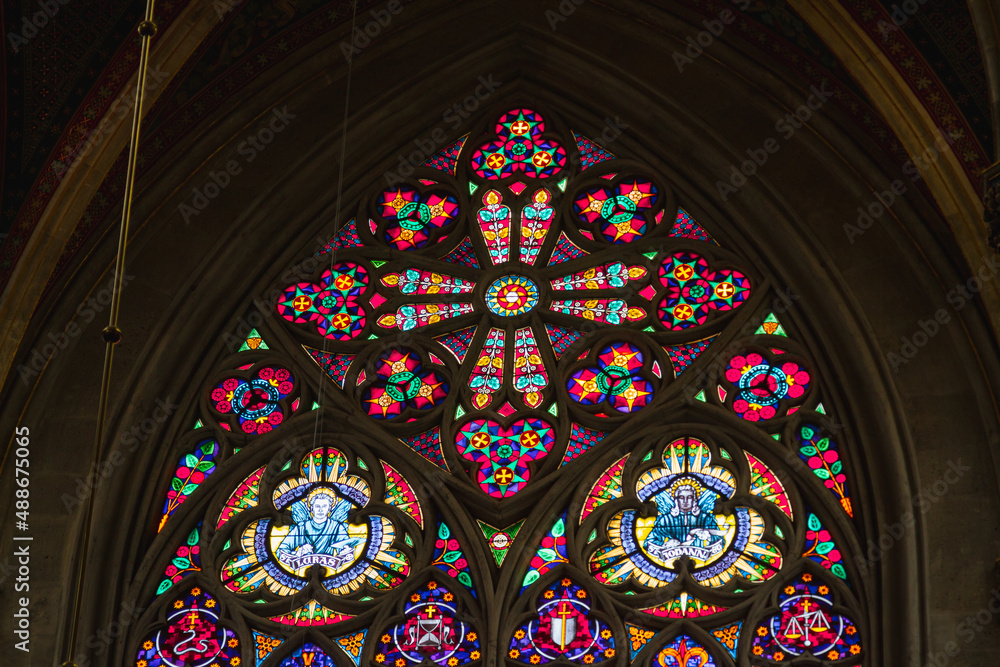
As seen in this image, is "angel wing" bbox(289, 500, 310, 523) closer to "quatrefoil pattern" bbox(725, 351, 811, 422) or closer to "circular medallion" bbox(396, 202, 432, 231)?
"circular medallion" bbox(396, 202, 432, 231)

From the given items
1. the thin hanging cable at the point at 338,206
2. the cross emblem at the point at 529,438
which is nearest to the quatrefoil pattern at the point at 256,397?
A: the thin hanging cable at the point at 338,206

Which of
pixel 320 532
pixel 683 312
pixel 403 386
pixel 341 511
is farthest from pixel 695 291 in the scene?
pixel 320 532

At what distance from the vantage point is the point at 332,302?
13133 mm

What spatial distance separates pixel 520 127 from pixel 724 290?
7.45 ft

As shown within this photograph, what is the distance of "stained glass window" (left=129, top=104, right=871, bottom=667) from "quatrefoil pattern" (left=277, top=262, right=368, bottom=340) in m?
0.02

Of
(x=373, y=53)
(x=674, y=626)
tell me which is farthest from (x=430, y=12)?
(x=674, y=626)

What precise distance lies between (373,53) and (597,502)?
4014mm

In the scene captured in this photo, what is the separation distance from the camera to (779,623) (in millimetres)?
11297

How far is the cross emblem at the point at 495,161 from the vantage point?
13.7m

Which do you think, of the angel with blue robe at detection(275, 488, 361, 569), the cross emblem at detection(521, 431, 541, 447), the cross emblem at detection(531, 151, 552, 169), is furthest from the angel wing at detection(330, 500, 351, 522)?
the cross emblem at detection(531, 151, 552, 169)

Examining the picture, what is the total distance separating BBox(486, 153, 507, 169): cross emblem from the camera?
45.1ft

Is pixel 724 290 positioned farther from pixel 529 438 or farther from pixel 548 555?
pixel 548 555

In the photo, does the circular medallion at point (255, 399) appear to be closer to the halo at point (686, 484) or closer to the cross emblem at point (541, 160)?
the cross emblem at point (541, 160)

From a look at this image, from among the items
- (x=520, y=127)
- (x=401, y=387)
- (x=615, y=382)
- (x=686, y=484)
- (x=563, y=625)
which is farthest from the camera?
(x=520, y=127)
